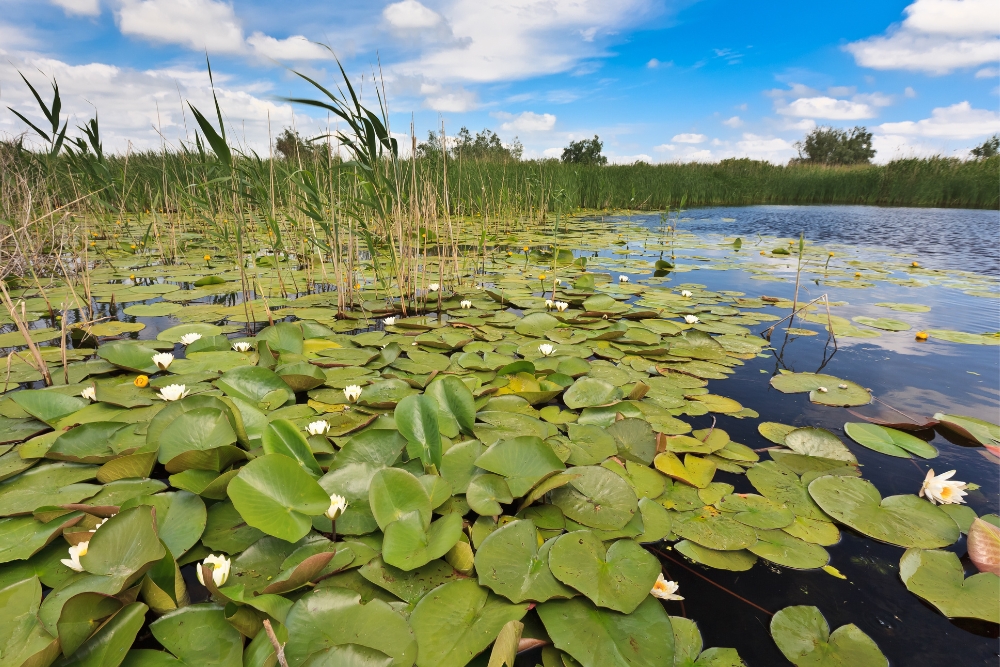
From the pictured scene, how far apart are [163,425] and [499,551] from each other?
1078mm

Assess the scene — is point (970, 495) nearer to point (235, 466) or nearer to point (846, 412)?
point (846, 412)

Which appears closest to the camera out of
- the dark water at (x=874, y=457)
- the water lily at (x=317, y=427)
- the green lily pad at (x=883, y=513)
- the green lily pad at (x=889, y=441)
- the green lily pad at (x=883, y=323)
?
the dark water at (x=874, y=457)

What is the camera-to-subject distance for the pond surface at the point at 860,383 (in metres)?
0.92

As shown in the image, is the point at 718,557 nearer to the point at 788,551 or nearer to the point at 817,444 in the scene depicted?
the point at 788,551

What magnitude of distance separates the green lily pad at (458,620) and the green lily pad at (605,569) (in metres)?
0.12

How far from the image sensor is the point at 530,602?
2.96ft

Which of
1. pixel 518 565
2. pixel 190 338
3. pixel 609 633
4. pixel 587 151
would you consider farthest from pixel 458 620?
pixel 587 151

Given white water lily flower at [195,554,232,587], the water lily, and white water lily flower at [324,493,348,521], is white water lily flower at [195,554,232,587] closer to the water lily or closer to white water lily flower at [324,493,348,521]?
white water lily flower at [324,493,348,521]

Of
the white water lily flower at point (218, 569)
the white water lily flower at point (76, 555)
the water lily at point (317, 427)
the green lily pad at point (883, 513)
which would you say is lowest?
the green lily pad at point (883, 513)

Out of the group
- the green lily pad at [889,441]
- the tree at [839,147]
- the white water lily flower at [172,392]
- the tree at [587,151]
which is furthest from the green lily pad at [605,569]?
the tree at [839,147]

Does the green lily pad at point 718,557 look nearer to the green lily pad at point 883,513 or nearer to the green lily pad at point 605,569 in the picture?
the green lily pad at point 605,569

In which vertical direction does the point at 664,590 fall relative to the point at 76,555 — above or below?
below

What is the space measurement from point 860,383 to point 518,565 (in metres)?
1.94

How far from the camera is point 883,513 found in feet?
3.88
